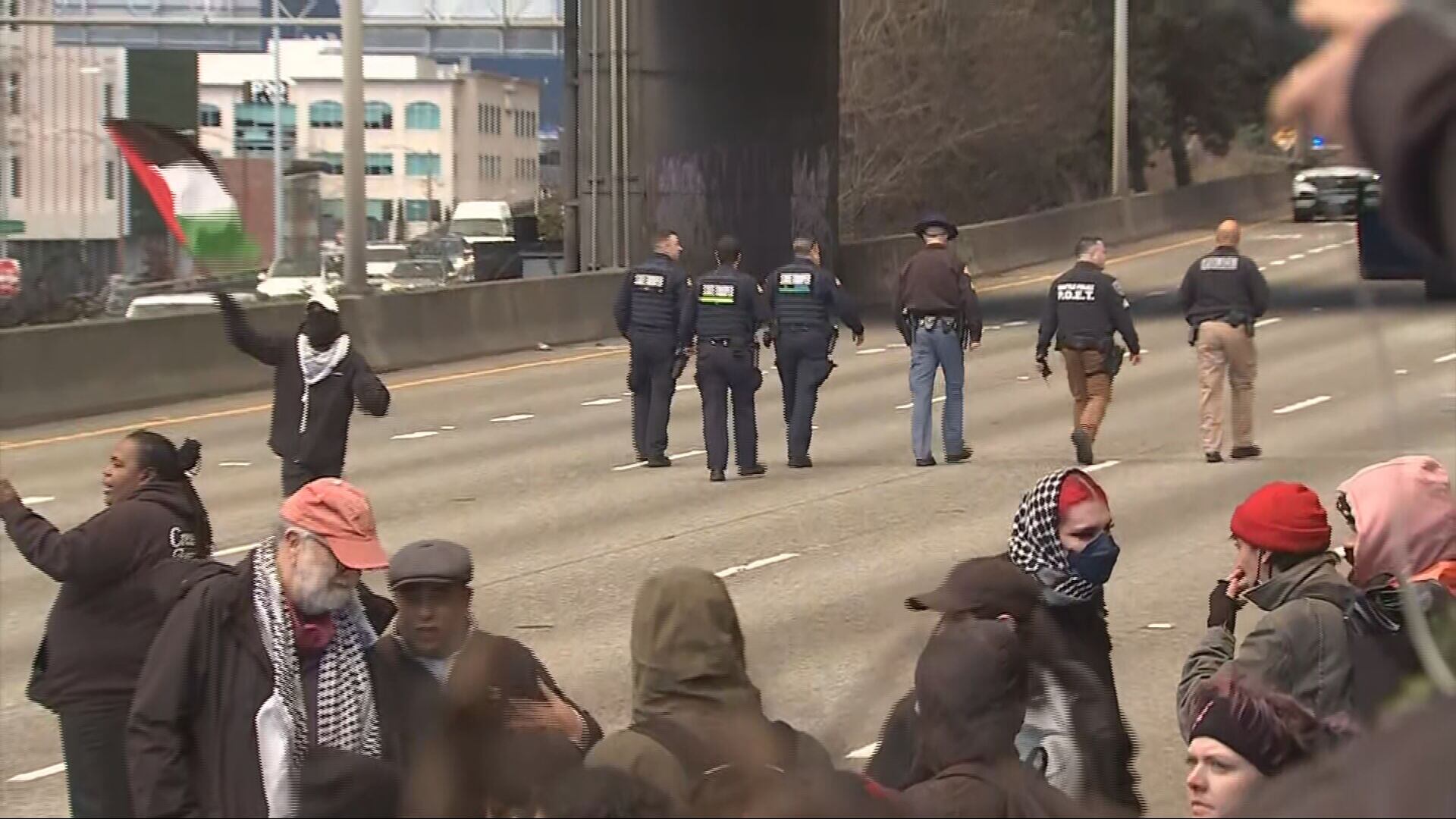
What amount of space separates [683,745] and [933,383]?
53.0ft

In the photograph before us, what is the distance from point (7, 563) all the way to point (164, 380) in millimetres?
10270

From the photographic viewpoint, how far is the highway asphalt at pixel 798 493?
718cm

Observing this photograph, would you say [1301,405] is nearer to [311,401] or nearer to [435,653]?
[311,401]

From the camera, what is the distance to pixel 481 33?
50.3 metres

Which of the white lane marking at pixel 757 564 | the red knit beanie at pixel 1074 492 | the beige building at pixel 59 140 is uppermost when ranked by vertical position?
the beige building at pixel 59 140

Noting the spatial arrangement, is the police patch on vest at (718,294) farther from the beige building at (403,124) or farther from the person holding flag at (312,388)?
the beige building at (403,124)

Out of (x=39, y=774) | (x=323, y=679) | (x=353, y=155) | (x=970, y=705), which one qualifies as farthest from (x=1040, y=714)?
(x=353, y=155)

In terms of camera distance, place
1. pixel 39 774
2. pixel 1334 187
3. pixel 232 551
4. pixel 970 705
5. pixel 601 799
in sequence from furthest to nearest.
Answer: pixel 232 551 < pixel 39 774 < pixel 970 705 < pixel 601 799 < pixel 1334 187

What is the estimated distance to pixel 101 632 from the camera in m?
6.81

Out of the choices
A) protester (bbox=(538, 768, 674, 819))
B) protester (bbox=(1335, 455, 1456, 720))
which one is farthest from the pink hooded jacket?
protester (bbox=(538, 768, 674, 819))

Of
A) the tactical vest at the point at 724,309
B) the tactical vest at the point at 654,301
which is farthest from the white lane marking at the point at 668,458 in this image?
the tactical vest at the point at 724,309

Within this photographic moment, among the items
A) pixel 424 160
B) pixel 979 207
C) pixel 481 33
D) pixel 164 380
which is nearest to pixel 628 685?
pixel 164 380

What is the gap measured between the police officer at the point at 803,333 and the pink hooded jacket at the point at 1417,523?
13443mm

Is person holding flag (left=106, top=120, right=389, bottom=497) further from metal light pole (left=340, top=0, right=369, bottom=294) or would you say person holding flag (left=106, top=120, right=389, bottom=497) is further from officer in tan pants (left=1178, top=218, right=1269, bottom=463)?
metal light pole (left=340, top=0, right=369, bottom=294)
